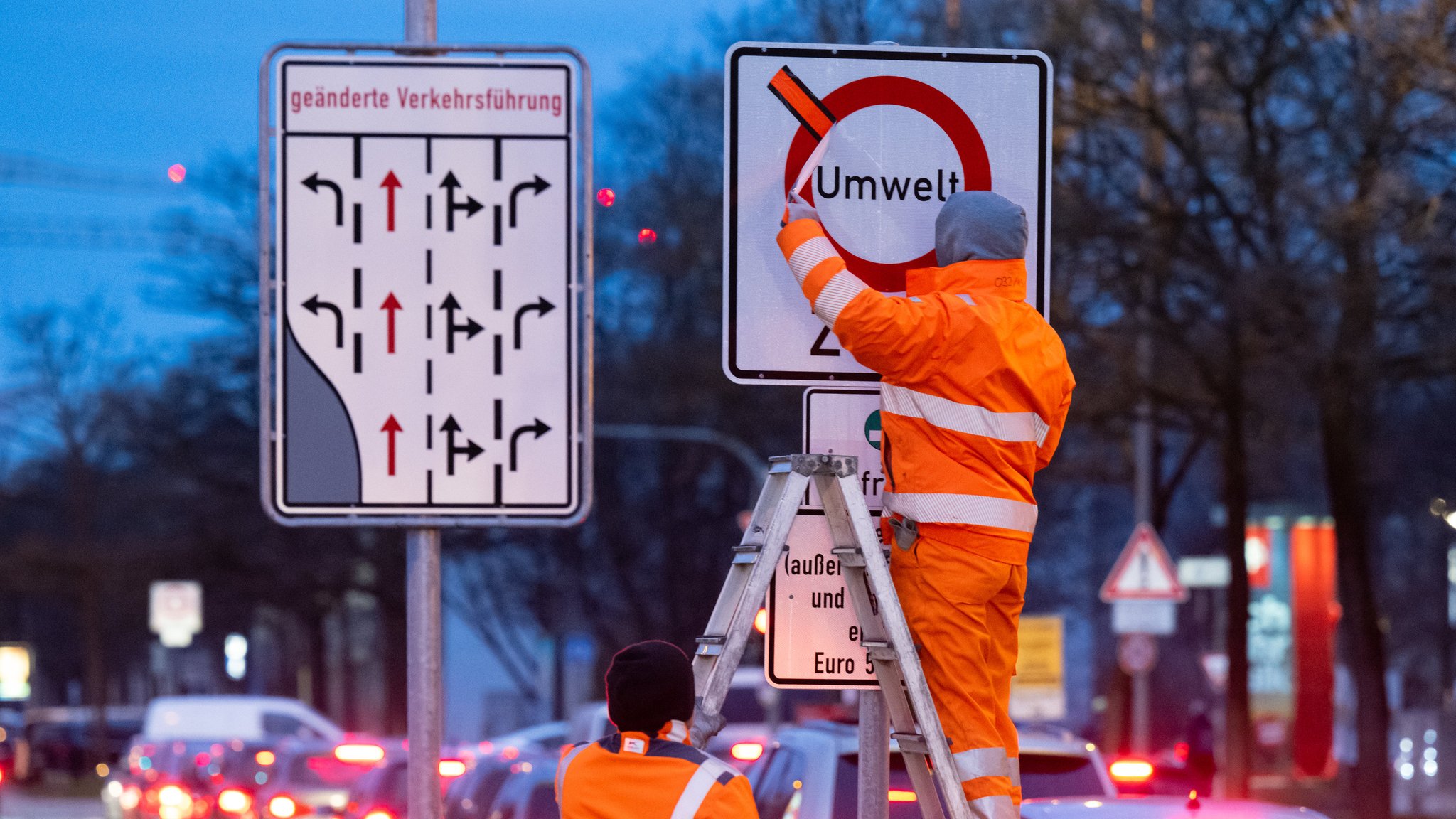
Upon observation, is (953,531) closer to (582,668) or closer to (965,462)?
(965,462)

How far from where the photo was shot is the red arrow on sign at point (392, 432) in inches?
179

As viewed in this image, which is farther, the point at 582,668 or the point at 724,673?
the point at 582,668

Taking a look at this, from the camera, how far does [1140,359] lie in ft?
78.9

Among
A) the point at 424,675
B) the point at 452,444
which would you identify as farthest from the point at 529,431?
the point at 424,675

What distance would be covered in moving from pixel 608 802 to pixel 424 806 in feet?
2.35

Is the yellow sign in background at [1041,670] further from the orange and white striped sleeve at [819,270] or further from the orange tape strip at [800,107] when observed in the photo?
the orange and white striped sleeve at [819,270]

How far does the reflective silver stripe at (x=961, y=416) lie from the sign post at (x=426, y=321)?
2.33ft

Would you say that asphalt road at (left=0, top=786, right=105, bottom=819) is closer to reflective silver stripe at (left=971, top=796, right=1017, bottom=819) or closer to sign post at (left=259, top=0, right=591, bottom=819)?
sign post at (left=259, top=0, right=591, bottom=819)

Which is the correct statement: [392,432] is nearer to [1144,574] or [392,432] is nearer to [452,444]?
[452,444]

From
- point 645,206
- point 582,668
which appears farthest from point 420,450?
point 582,668

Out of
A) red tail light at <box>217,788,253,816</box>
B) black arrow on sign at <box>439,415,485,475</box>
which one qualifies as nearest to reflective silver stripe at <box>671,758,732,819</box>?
black arrow on sign at <box>439,415,485,475</box>

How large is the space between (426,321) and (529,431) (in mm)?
326

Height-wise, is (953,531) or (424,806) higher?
(953,531)

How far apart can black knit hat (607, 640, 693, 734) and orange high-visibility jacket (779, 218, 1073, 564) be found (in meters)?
0.74
